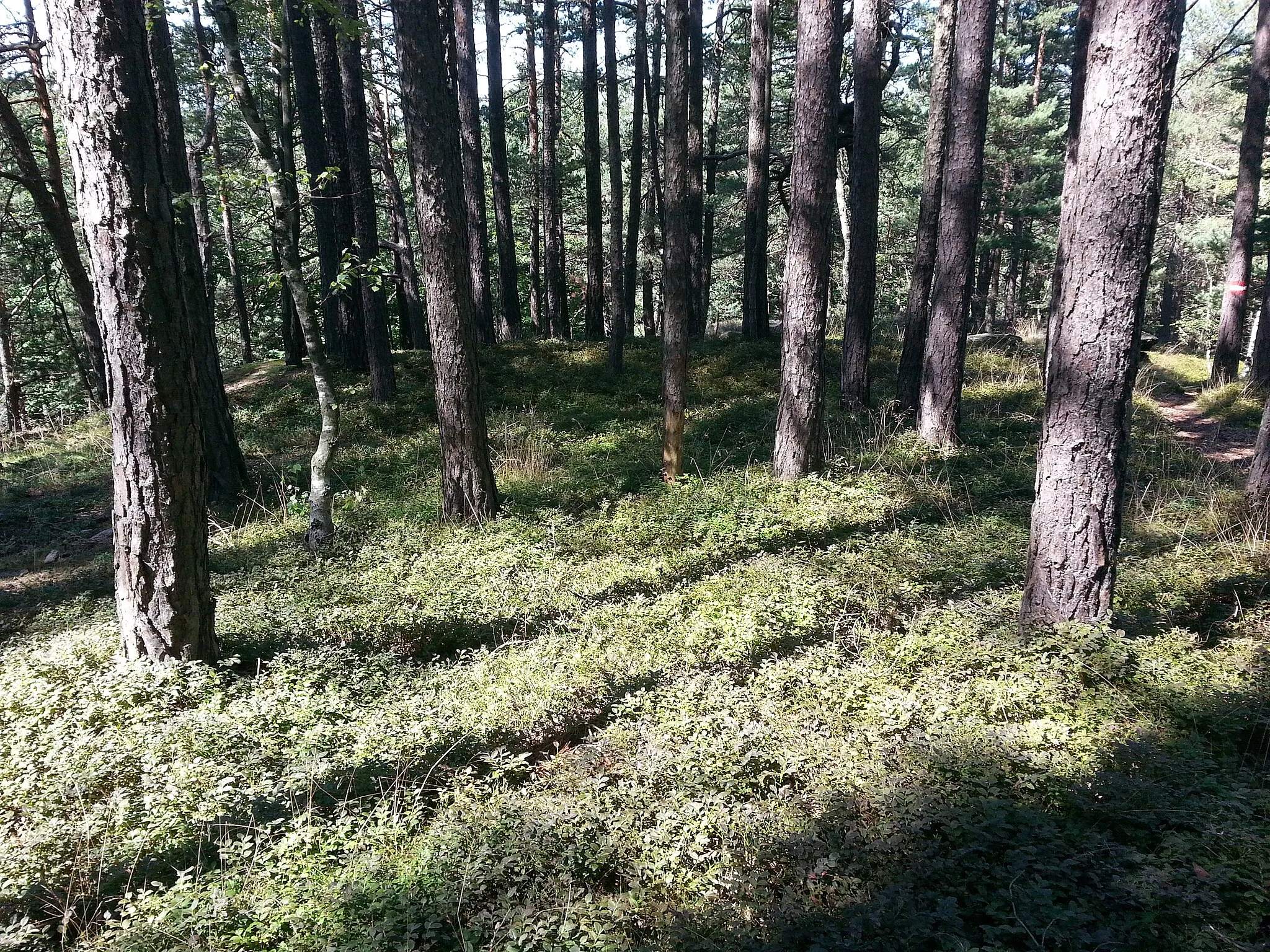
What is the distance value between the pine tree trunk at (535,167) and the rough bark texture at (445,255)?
48.7 feet

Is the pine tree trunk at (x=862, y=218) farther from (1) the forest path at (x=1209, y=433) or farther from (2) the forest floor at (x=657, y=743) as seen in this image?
(1) the forest path at (x=1209, y=433)

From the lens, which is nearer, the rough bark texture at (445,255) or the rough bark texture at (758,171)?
the rough bark texture at (445,255)

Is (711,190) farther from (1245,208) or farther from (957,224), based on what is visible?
(957,224)

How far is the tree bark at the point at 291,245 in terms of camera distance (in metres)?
6.53

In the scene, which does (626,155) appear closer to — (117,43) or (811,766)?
(117,43)

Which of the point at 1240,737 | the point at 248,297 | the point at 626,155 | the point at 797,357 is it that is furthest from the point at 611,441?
the point at 248,297

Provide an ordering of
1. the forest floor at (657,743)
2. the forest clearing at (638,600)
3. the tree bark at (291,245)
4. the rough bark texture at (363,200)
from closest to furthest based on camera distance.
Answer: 1. the forest floor at (657,743)
2. the forest clearing at (638,600)
3. the tree bark at (291,245)
4. the rough bark texture at (363,200)

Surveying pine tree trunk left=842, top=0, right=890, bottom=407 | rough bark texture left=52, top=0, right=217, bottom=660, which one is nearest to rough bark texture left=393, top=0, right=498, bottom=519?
rough bark texture left=52, top=0, right=217, bottom=660

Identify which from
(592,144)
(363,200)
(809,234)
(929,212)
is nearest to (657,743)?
(809,234)

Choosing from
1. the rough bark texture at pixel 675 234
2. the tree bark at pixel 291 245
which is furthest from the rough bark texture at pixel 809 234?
the tree bark at pixel 291 245

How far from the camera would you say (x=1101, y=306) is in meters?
4.37

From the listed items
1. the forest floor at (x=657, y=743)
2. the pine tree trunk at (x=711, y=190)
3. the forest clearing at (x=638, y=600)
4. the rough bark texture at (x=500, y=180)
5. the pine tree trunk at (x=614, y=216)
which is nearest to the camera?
the forest floor at (x=657, y=743)

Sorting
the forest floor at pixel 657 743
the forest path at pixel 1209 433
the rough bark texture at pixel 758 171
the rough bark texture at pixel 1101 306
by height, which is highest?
the rough bark texture at pixel 758 171

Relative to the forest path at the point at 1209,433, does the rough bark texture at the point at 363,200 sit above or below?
above
